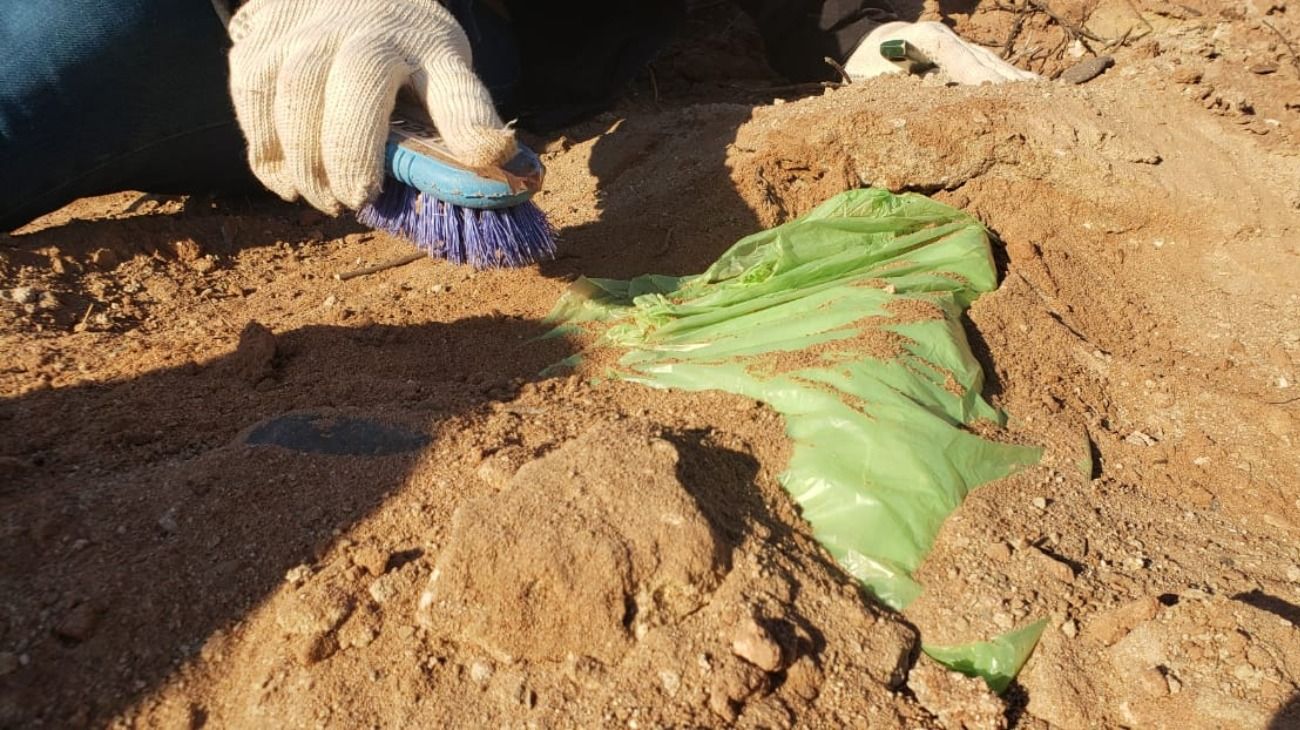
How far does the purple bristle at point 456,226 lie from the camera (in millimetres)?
2215

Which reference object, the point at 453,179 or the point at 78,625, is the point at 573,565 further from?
the point at 453,179

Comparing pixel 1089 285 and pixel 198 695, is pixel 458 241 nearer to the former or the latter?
pixel 198 695

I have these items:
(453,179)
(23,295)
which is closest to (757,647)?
(453,179)

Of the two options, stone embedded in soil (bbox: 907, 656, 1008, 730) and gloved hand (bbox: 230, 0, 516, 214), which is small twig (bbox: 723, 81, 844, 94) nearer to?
gloved hand (bbox: 230, 0, 516, 214)

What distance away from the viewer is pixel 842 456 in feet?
5.82

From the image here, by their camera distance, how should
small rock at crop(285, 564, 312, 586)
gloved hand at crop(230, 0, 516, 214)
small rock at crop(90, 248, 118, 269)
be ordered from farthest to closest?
small rock at crop(90, 248, 118, 269) → gloved hand at crop(230, 0, 516, 214) → small rock at crop(285, 564, 312, 586)

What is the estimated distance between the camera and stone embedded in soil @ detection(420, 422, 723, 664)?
1341mm

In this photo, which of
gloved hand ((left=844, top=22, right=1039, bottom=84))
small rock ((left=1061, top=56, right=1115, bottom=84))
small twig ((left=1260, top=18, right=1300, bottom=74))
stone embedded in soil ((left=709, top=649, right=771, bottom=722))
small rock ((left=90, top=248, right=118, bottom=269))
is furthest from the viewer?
gloved hand ((left=844, top=22, right=1039, bottom=84))

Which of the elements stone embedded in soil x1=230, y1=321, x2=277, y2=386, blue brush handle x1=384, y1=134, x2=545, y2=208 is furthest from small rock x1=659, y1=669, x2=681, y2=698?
stone embedded in soil x1=230, y1=321, x2=277, y2=386

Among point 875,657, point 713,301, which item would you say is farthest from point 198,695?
point 713,301

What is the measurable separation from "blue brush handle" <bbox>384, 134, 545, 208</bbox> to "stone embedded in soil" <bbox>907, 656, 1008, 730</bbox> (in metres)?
1.48

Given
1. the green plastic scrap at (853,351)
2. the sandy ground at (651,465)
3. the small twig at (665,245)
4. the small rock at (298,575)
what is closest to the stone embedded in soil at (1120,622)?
the sandy ground at (651,465)

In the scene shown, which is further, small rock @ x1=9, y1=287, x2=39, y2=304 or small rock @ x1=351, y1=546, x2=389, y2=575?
small rock @ x1=9, y1=287, x2=39, y2=304

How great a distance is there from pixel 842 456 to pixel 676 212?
5.27 ft
